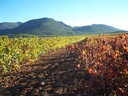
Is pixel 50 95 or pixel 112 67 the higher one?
pixel 112 67

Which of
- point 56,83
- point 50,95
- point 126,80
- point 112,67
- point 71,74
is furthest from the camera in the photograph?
point 71,74

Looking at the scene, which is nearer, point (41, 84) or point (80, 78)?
point (41, 84)

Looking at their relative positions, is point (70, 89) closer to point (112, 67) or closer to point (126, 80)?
point (112, 67)

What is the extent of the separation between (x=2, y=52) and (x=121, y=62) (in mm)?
8082

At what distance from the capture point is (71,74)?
9914mm

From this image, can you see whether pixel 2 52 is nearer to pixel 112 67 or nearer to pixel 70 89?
pixel 70 89

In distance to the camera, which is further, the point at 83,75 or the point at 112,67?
the point at 83,75

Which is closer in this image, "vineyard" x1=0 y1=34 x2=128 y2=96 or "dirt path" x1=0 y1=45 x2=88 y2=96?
"vineyard" x1=0 y1=34 x2=128 y2=96

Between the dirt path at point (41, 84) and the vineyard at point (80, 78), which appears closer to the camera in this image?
the vineyard at point (80, 78)

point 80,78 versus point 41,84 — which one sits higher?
point 80,78

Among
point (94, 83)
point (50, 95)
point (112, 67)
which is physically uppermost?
point (112, 67)

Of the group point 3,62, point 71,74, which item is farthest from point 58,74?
point 3,62

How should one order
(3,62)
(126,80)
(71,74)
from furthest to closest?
(3,62) < (71,74) < (126,80)

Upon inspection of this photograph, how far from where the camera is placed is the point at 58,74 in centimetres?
→ 1027
